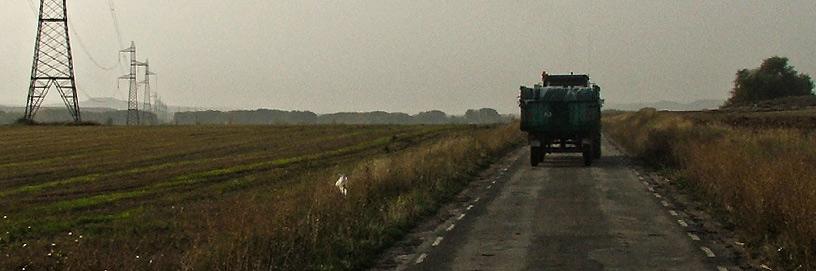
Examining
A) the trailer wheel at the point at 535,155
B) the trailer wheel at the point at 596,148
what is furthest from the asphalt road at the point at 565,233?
the trailer wheel at the point at 596,148

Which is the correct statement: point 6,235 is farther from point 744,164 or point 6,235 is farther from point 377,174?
point 744,164

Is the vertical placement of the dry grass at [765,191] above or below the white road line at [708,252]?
above

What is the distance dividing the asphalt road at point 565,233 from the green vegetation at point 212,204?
119 centimetres

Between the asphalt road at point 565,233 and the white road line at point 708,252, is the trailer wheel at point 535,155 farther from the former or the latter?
the white road line at point 708,252

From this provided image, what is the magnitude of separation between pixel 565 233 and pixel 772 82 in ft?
495

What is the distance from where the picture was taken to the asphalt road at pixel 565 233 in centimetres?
1309

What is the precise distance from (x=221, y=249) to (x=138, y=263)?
3.26ft

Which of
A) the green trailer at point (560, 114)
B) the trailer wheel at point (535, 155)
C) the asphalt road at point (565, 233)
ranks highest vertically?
the green trailer at point (560, 114)

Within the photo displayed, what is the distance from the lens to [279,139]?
63656 mm

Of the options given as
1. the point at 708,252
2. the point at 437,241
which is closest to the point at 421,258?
the point at 437,241

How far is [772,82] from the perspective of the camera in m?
156

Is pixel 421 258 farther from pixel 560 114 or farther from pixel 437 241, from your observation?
pixel 560 114

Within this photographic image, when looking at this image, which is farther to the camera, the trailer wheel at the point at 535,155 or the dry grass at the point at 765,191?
the trailer wheel at the point at 535,155

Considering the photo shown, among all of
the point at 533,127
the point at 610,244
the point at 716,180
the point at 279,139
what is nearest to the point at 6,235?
the point at 610,244
